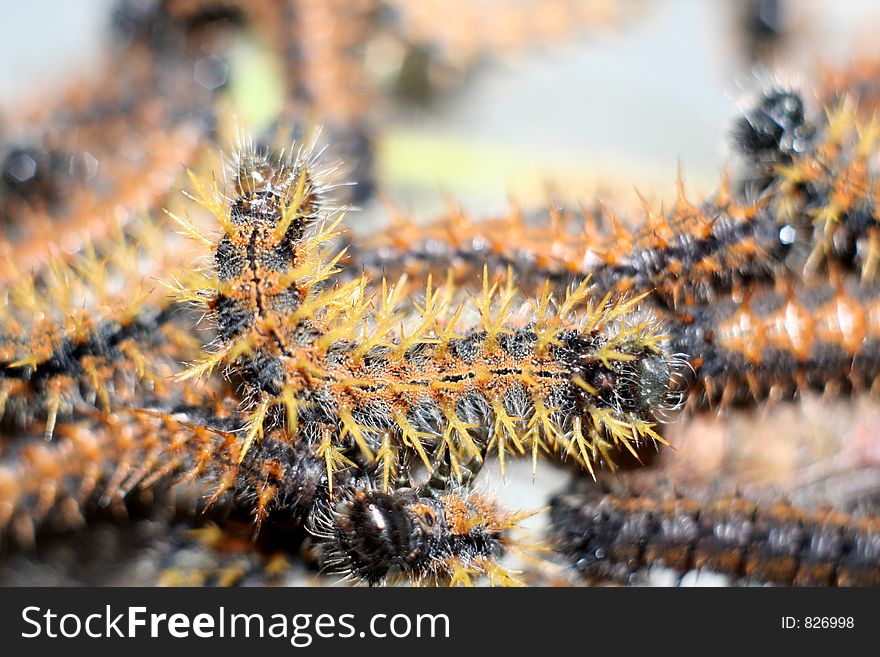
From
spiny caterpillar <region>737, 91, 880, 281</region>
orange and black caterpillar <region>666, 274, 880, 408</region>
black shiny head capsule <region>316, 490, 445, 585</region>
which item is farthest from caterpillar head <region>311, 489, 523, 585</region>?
spiny caterpillar <region>737, 91, 880, 281</region>

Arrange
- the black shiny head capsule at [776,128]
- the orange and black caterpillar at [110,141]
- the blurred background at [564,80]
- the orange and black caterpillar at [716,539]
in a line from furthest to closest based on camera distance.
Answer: the blurred background at [564,80] < the orange and black caterpillar at [110,141] < the black shiny head capsule at [776,128] < the orange and black caterpillar at [716,539]

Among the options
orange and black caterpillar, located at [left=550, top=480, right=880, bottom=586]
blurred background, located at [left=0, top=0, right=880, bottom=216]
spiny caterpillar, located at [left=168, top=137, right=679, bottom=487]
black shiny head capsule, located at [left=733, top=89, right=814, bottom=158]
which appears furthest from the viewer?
blurred background, located at [left=0, top=0, right=880, bottom=216]

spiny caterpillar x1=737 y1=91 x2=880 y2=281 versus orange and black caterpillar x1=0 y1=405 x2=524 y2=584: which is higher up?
spiny caterpillar x1=737 y1=91 x2=880 y2=281

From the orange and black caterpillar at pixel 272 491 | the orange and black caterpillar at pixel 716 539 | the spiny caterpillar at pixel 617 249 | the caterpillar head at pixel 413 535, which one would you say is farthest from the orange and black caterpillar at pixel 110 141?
the orange and black caterpillar at pixel 716 539

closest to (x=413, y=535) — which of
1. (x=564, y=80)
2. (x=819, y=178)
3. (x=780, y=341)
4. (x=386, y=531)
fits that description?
(x=386, y=531)

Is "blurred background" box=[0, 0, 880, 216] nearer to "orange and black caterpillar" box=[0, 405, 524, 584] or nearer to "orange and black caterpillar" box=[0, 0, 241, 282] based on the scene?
"orange and black caterpillar" box=[0, 0, 241, 282]

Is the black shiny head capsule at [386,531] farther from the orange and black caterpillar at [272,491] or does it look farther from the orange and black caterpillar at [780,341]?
the orange and black caterpillar at [780,341]
